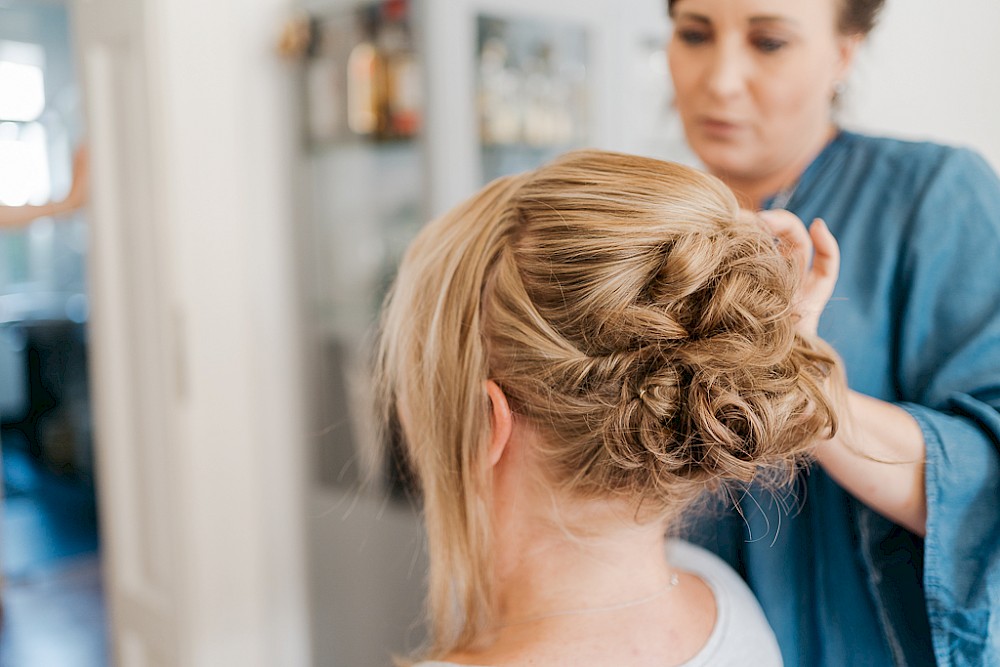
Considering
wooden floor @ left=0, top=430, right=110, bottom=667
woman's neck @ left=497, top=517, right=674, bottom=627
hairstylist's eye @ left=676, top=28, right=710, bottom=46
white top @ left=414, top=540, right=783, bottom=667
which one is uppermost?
hairstylist's eye @ left=676, top=28, right=710, bottom=46

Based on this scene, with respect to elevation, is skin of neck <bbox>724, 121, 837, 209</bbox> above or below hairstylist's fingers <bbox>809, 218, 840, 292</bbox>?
above

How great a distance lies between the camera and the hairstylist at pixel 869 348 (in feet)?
2.67

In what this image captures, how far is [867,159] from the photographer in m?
0.94

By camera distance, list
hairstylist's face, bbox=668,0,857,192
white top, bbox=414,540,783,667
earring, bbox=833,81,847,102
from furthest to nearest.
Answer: earring, bbox=833,81,847,102 < hairstylist's face, bbox=668,0,857,192 < white top, bbox=414,540,783,667

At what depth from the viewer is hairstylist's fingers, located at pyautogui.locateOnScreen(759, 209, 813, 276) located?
774 mm

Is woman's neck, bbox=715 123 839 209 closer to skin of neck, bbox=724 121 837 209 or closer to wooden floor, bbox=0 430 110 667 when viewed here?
skin of neck, bbox=724 121 837 209

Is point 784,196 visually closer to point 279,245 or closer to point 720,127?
point 720,127

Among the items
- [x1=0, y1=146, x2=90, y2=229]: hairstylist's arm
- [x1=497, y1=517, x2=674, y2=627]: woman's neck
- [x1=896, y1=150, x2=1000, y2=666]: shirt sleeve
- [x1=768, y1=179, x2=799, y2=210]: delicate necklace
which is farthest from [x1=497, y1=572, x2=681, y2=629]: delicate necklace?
[x1=0, y1=146, x2=90, y2=229]: hairstylist's arm

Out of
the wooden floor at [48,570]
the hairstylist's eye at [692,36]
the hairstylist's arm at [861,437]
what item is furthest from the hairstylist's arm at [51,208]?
the hairstylist's arm at [861,437]

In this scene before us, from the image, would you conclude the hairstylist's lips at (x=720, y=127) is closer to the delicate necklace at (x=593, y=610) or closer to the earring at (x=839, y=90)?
the earring at (x=839, y=90)

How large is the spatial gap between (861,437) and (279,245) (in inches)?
70.9

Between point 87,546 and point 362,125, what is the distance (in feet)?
9.90

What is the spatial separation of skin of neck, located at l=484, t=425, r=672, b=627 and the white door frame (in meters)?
1.35

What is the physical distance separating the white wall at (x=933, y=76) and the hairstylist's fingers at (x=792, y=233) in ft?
1.28
